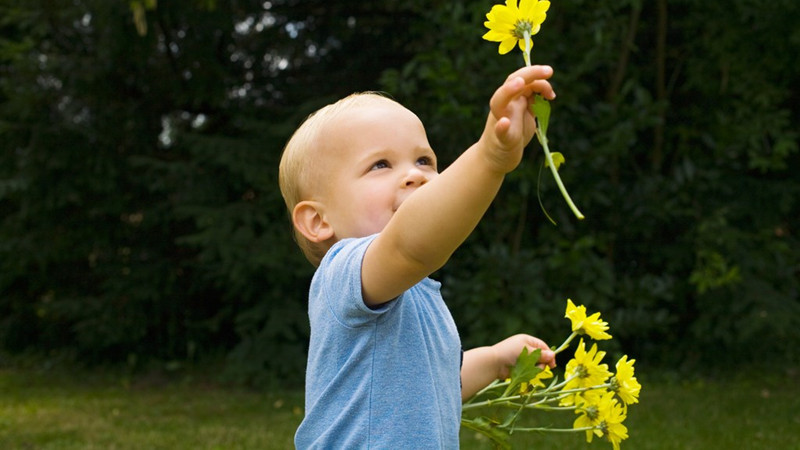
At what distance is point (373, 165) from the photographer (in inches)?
53.4

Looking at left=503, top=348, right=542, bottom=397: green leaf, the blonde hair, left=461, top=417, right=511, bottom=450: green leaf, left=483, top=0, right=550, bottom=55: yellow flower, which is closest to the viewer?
left=483, top=0, right=550, bottom=55: yellow flower

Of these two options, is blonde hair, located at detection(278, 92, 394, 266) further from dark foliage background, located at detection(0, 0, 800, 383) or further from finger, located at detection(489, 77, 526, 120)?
dark foliage background, located at detection(0, 0, 800, 383)

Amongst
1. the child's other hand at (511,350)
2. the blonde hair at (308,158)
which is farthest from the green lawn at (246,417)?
the blonde hair at (308,158)

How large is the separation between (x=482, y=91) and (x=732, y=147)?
174cm

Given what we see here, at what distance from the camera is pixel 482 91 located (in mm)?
5332

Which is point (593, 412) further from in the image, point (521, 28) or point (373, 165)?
point (521, 28)

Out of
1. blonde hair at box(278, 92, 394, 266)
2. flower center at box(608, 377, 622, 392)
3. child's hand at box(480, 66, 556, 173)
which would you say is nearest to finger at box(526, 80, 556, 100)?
child's hand at box(480, 66, 556, 173)

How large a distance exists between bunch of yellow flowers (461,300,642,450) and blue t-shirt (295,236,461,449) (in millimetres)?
262

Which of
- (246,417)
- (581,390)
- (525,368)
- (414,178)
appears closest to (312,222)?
(414,178)

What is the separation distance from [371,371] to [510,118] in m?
0.46

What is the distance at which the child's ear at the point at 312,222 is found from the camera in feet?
4.71

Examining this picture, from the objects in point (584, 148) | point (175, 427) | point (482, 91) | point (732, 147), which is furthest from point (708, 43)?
point (175, 427)

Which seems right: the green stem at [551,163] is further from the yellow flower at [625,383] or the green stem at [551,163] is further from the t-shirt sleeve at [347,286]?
the yellow flower at [625,383]

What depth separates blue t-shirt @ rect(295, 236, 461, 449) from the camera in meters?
1.27
